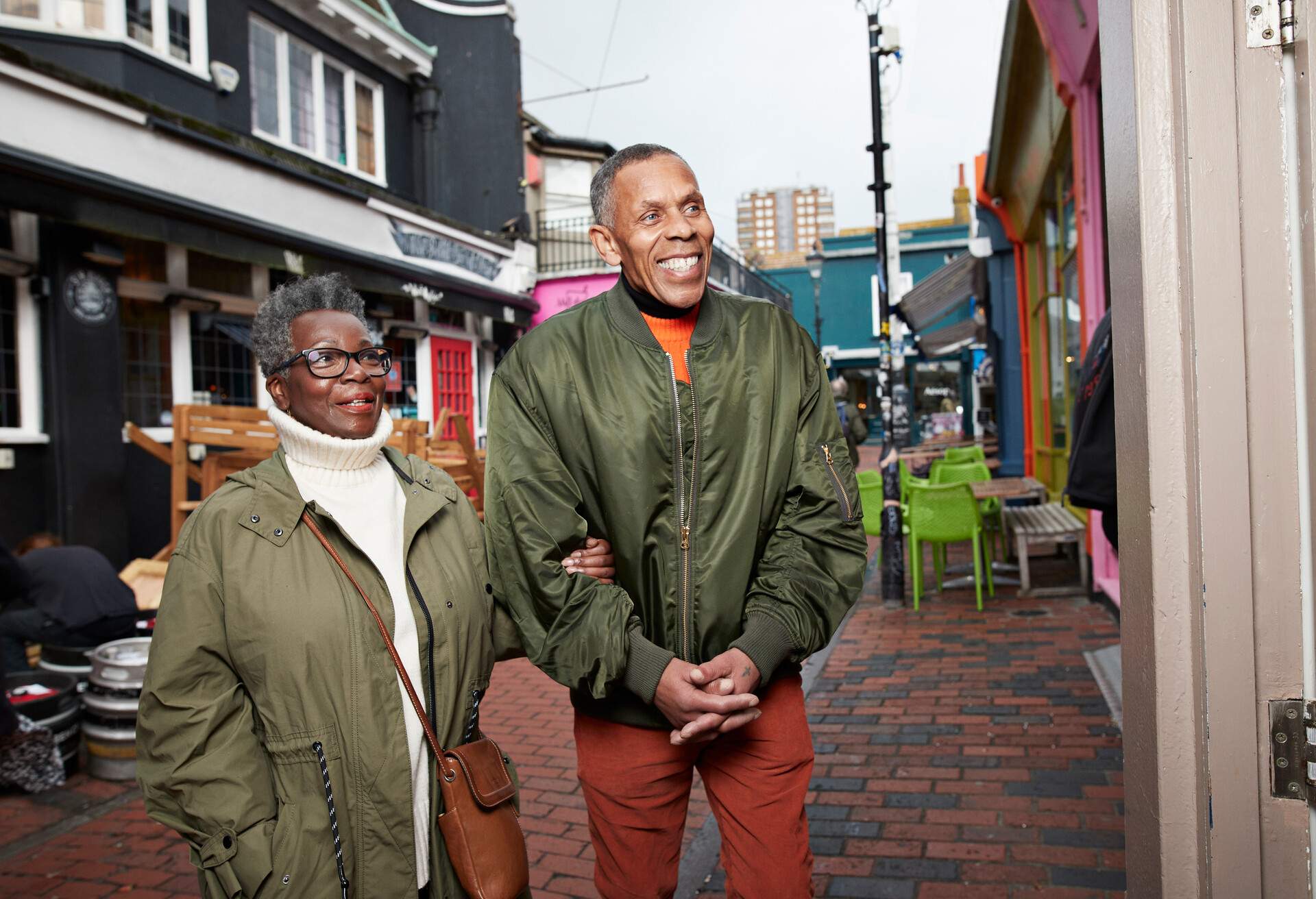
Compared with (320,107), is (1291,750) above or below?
below

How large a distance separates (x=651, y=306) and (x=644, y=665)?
79 cm

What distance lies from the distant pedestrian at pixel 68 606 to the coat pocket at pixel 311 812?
413 centimetres

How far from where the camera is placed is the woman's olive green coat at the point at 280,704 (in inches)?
68.3

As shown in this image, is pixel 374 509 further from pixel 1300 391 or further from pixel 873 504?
pixel 873 504

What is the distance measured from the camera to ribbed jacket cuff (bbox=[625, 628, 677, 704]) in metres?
1.88

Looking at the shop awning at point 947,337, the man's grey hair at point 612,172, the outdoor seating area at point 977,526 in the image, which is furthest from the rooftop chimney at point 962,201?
the man's grey hair at point 612,172

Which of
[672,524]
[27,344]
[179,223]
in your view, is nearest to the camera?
[672,524]

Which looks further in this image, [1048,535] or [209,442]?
[1048,535]

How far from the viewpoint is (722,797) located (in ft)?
6.75

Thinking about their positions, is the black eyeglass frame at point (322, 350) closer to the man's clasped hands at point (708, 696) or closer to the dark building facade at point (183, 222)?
the man's clasped hands at point (708, 696)

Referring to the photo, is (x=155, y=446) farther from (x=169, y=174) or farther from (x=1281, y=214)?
(x=1281, y=214)

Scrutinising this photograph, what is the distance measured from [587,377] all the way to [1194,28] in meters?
1.23

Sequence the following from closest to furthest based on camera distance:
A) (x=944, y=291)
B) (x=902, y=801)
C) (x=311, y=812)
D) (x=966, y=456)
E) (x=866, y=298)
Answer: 1. (x=311, y=812)
2. (x=902, y=801)
3. (x=966, y=456)
4. (x=944, y=291)
5. (x=866, y=298)

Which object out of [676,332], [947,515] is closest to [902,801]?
[676,332]
